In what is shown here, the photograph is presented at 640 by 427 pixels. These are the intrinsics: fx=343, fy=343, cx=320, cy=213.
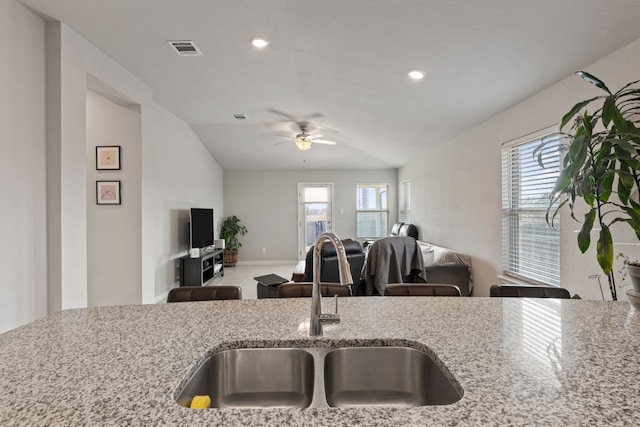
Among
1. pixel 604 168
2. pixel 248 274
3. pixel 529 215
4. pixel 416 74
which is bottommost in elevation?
pixel 248 274

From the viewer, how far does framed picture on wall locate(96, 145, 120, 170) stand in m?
3.83

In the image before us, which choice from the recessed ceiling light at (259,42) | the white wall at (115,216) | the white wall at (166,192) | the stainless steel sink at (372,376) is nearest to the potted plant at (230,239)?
the white wall at (166,192)

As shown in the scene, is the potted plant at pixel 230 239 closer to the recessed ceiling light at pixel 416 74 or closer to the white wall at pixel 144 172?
the white wall at pixel 144 172

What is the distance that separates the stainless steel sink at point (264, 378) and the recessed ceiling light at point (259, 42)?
2.71 meters

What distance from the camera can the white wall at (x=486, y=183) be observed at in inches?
98.7

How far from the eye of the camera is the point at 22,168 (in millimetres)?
2393

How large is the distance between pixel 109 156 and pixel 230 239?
168 inches

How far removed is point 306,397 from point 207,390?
295mm

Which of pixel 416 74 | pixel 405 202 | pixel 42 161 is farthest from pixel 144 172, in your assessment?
pixel 405 202

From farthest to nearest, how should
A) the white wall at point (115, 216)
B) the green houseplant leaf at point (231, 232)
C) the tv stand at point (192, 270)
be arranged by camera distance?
1. the green houseplant leaf at point (231, 232)
2. the tv stand at point (192, 270)
3. the white wall at point (115, 216)

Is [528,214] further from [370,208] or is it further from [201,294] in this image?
[370,208]

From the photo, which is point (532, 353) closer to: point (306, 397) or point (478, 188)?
point (306, 397)

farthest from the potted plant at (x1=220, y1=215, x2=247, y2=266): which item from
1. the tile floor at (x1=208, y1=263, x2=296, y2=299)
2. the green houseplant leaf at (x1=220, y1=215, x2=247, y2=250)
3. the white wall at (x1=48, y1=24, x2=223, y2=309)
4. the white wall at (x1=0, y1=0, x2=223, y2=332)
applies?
the white wall at (x1=0, y1=0, x2=223, y2=332)

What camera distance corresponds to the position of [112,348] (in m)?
1.00
